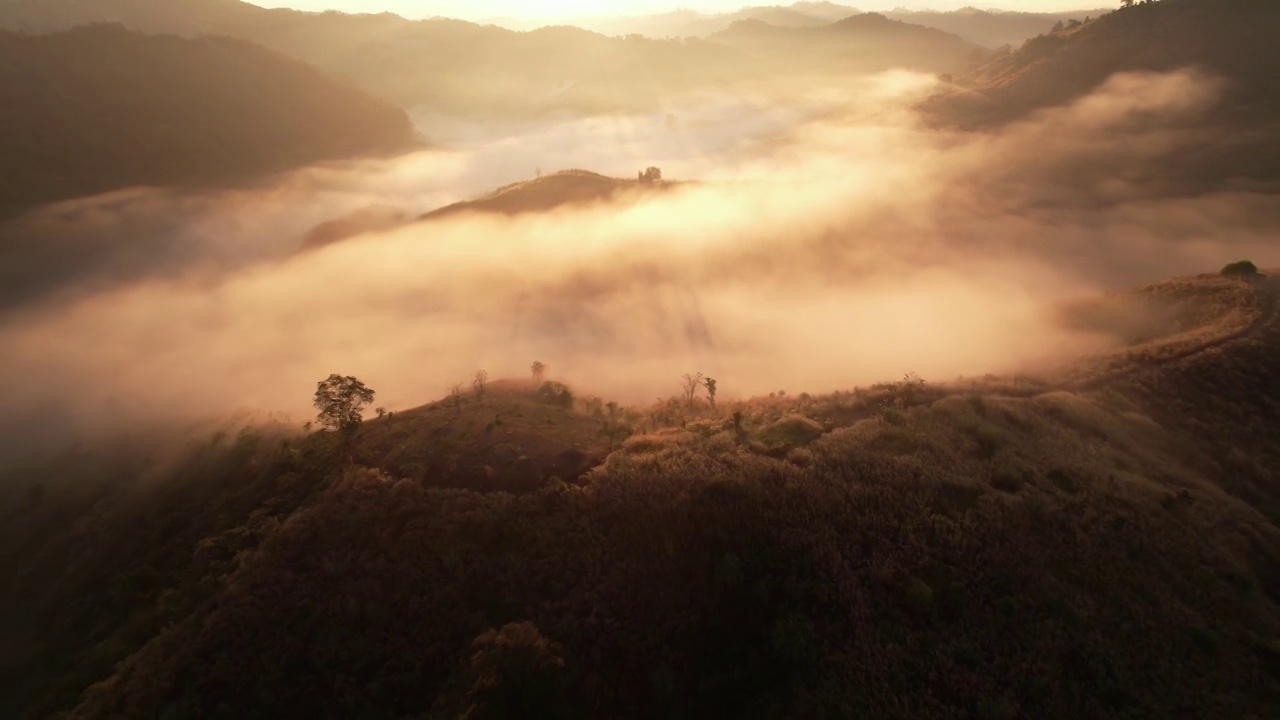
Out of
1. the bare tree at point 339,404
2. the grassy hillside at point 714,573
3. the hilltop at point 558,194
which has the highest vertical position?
the hilltop at point 558,194

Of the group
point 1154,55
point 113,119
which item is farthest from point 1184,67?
point 113,119

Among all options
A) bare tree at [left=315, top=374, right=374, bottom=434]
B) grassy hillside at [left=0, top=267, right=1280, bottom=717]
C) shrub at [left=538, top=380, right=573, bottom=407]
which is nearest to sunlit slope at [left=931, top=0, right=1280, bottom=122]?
grassy hillside at [left=0, top=267, right=1280, bottom=717]

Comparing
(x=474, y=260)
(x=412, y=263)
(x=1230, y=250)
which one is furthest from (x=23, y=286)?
(x=1230, y=250)

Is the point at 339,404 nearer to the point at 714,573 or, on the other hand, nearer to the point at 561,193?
the point at 714,573

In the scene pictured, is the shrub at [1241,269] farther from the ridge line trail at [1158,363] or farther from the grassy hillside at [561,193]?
the grassy hillside at [561,193]

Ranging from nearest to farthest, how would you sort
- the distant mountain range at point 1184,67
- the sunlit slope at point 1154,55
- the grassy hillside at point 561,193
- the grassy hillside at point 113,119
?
the grassy hillside at point 561,193, the distant mountain range at point 1184,67, the sunlit slope at point 1154,55, the grassy hillside at point 113,119

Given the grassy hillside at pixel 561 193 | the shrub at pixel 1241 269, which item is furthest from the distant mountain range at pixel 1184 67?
the grassy hillside at pixel 561 193
